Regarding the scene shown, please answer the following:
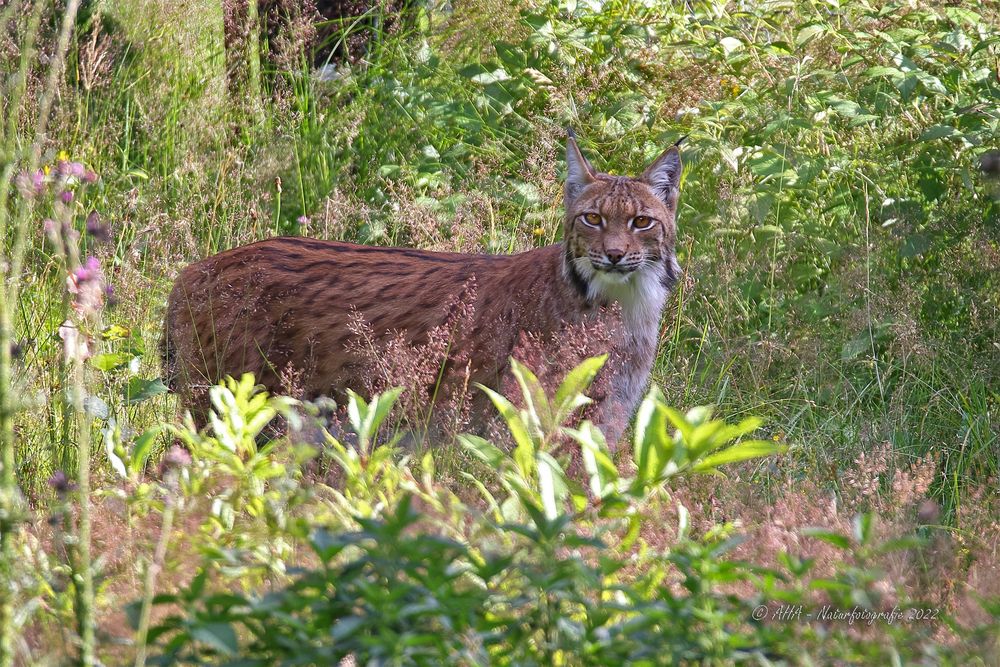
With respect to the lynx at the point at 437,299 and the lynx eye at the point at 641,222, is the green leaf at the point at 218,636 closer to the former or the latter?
the lynx at the point at 437,299

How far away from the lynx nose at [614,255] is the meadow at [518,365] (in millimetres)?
652

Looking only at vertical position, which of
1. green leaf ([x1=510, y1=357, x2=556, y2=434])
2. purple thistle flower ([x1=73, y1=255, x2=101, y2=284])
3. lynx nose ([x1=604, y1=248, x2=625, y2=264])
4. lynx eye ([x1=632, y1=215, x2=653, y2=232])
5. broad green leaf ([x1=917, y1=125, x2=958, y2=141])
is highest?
broad green leaf ([x1=917, y1=125, x2=958, y2=141])

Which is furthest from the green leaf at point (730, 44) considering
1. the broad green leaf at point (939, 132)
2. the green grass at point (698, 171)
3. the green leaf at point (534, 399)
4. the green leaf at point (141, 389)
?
the green leaf at point (534, 399)

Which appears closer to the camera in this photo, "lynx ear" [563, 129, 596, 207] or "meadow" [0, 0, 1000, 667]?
"meadow" [0, 0, 1000, 667]

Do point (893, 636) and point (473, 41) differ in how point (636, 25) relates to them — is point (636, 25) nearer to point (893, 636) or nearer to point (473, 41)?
point (473, 41)

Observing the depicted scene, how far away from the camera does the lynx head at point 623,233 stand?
4.62m

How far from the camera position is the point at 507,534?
8.17 feet

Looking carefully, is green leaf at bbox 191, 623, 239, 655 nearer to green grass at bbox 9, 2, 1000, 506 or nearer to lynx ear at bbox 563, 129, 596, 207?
green grass at bbox 9, 2, 1000, 506

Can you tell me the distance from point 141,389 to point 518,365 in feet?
5.55

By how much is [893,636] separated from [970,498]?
187 centimetres

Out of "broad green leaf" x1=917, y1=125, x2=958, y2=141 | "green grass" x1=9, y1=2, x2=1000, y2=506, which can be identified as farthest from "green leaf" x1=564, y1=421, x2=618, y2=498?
"broad green leaf" x1=917, y1=125, x2=958, y2=141

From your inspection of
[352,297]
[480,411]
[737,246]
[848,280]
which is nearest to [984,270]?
[848,280]

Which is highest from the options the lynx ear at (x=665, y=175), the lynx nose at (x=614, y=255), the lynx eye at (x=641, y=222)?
the lynx ear at (x=665, y=175)

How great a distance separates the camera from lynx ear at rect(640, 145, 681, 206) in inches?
193
